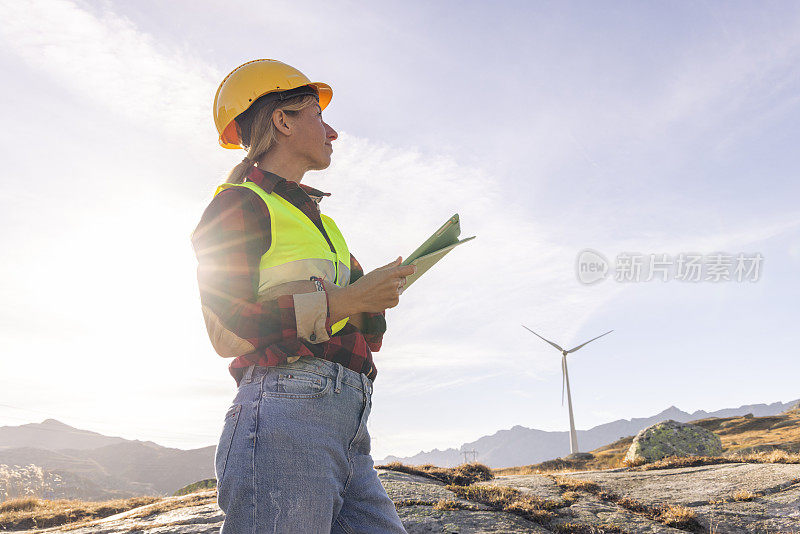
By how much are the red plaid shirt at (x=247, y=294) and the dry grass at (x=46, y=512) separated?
14.6m

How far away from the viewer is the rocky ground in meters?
8.15

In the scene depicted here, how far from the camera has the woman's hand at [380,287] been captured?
2.17 meters

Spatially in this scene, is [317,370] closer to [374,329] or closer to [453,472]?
[374,329]

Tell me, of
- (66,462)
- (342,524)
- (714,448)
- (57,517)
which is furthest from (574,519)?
(66,462)

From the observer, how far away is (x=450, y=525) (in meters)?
8.14

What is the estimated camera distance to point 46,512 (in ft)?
46.6

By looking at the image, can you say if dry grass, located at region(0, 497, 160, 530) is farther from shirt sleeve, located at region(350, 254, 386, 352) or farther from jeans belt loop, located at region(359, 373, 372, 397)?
jeans belt loop, located at region(359, 373, 372, 397)

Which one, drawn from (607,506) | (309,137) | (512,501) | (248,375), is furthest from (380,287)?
(607,506)

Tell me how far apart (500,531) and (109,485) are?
18505 cm

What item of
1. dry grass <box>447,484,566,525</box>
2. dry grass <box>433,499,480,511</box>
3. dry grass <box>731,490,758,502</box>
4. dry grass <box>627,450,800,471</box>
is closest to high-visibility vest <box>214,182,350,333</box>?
dry grass <box>433,499,480,511</box>

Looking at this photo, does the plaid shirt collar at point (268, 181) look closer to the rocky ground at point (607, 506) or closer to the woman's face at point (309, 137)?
the woman's face at point (309, 137)

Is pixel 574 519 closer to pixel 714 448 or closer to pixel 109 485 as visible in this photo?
pixel 714 448

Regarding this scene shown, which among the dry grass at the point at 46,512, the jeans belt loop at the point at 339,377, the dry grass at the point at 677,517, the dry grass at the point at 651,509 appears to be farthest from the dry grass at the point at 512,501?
the dry grass at the point at 46,512

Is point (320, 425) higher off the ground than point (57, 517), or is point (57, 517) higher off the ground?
point (320, 425)
